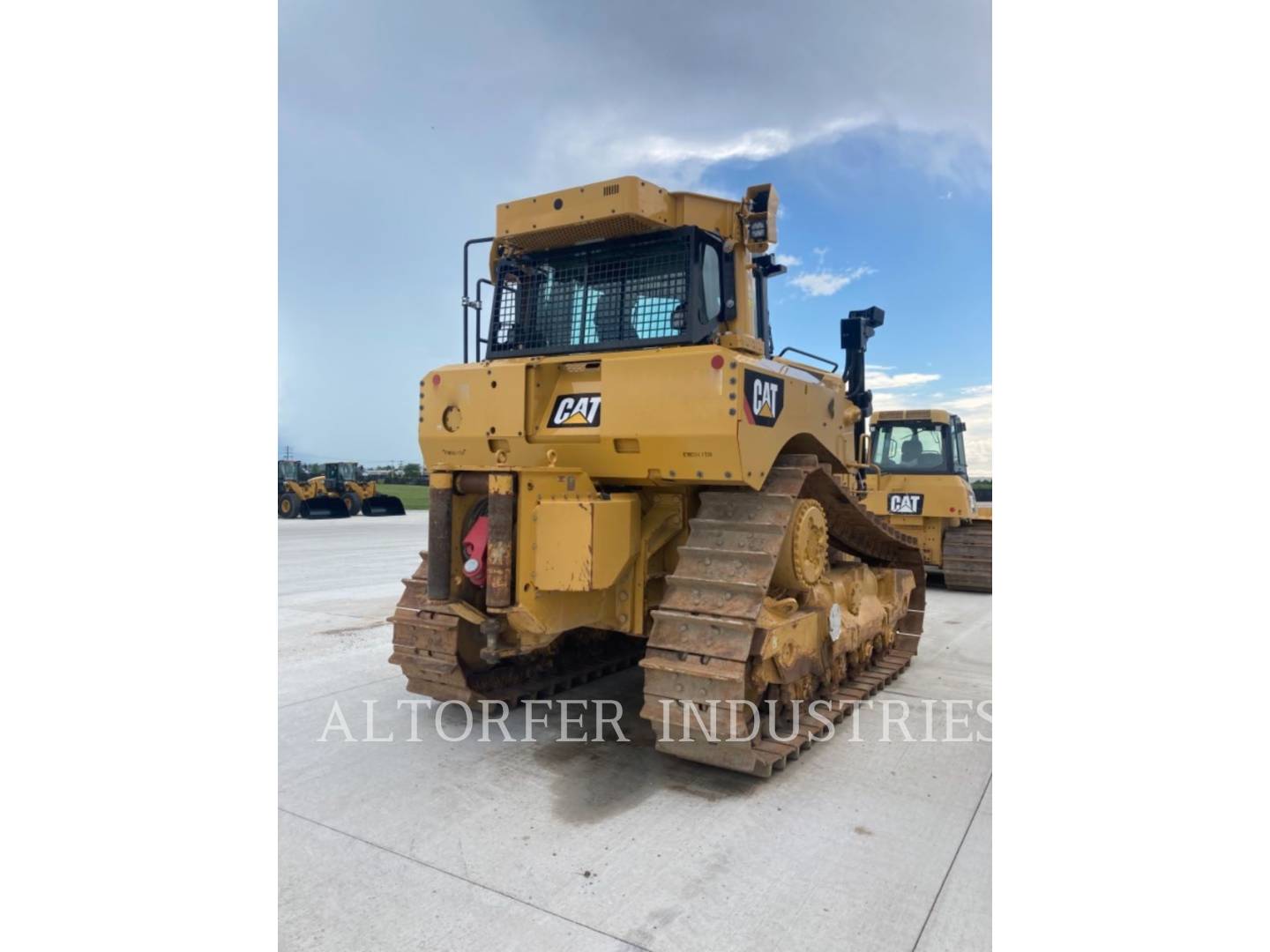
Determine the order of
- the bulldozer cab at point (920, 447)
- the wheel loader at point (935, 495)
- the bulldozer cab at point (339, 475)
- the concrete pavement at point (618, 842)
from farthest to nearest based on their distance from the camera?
1. the bulldozer cab at point (339, 475)
2. the bulldozer cab at point (920, 447)
3. the wheel loader at point (935, 495)
4. the concrete pavement at point (618, 842)

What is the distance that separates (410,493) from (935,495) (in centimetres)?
3070

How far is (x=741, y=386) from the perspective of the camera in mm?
3971

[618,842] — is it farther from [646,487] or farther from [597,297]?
[597,297]

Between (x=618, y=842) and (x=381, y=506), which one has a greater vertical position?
(x=381, y=506)

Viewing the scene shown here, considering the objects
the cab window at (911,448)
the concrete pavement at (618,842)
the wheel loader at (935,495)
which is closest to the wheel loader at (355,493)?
the cab window at (911,448)

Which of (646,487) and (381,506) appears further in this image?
(381,506)

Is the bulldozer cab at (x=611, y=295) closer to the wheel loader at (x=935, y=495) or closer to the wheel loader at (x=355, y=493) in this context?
the wheel loader at (x=935, y=495)

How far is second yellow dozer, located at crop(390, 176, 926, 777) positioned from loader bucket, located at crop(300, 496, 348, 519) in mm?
23447

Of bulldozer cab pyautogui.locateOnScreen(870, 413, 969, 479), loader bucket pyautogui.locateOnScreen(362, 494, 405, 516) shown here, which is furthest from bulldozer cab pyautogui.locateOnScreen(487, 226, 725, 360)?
loader bucket pyautogui.locateOnScreen(362, 494, 405, 516)

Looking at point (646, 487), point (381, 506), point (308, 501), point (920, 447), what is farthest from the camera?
Result: point (381, 506)

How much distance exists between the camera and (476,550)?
13.3ft

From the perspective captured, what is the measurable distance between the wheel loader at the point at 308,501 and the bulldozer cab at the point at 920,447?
811 inches

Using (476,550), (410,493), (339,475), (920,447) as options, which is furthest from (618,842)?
(410,493)

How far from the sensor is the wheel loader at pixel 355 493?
27500mm
